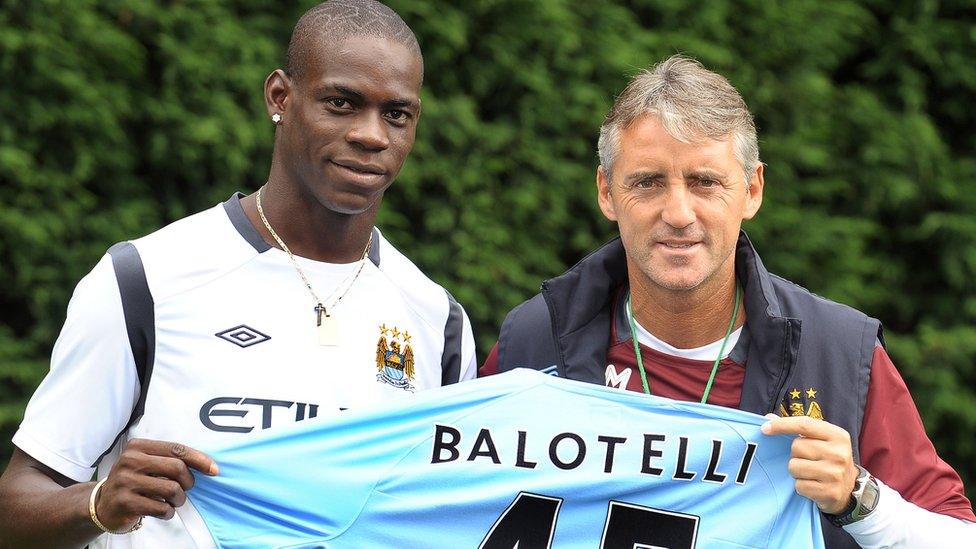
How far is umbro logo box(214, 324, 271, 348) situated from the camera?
2766 millimetres

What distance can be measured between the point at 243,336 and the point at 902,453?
150cm

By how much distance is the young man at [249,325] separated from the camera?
8.64ft

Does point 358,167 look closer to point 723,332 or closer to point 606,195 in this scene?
point 606,195

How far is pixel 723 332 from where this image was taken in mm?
2967

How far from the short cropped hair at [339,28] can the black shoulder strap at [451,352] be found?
68cm

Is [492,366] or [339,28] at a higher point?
[339,28]

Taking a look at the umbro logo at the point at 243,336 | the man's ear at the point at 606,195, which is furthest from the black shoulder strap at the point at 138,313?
the man's ear at the point at 606,195

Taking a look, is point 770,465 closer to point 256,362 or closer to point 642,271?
point 642,271

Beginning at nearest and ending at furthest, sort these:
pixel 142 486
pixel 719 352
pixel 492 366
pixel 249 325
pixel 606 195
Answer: pixel 142 486 < pixel 249 325 < pixel 719 352 < pixel 606 195 < pixel 492 366

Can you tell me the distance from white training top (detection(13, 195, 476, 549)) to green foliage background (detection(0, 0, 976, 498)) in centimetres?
156

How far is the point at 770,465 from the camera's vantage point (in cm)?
270

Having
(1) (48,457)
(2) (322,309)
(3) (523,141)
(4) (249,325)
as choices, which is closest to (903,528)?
(2) (322,309)

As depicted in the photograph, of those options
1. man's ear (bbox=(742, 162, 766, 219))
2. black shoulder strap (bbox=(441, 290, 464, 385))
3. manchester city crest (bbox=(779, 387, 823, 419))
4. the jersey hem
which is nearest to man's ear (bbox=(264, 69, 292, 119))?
black shoulder strap (bbox=(441, 290, 464, 385))

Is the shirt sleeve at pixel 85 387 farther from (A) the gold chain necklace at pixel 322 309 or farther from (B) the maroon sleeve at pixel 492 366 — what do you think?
(B) the maroon sleeve at pixel 492 366
